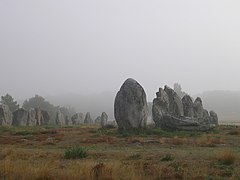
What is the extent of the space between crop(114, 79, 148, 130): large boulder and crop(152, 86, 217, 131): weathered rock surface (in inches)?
100

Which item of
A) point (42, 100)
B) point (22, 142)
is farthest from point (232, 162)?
point (42, 100)

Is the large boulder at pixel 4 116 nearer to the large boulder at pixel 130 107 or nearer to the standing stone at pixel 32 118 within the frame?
the standing stone at pixel 32 118

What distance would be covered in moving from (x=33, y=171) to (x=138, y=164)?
166 inches

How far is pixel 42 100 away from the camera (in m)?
106

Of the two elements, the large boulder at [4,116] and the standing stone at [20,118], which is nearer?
the large boulder at [4,116]

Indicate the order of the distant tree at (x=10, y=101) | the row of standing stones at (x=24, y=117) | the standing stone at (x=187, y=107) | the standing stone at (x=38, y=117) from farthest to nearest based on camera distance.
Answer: the distant tree at (x=10, y=101)
the standing stone at (x=38, y=117)
the row of standing stones at (x=24, y=117)
the standing stone at (x=187, y=107)

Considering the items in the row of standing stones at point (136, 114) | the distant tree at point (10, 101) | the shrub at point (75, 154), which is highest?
the distant tree at point (10, 101)

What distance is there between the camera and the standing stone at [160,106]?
4045 cm

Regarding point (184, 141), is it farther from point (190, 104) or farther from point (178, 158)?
point (190, 104)

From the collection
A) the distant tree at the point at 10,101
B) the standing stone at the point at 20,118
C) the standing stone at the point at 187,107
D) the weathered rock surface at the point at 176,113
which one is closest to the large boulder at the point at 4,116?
the standing stone at the point at 20,118

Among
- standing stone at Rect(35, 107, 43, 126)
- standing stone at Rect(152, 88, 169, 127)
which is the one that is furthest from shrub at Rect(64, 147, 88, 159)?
standing stone at Rect(35, 107, 43, 126)

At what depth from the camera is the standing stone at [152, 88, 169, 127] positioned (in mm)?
40453

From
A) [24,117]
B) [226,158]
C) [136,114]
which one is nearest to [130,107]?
[136,114]

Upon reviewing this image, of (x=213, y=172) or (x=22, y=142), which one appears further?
(x=22, y=142)
